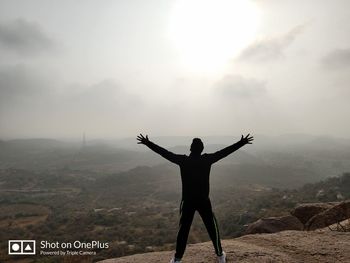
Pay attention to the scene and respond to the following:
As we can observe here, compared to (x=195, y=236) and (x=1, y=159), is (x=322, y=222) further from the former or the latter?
(x=1, y=159)

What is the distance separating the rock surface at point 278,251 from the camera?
685 cm

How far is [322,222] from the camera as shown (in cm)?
1380

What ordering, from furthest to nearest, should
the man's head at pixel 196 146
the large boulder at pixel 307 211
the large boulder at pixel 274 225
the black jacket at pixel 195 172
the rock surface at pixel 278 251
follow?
the large boulder at pixel 307 211 < the large boulder at pixel 274 225 < the rock surface at pixel 278 251 < the man's head at pixel 196 146 < the black jacket at pixel 195 172

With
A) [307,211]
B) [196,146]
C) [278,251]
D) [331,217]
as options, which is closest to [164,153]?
[196,146]

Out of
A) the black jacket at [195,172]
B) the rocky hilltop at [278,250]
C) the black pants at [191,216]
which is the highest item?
the black jacket at [195,172]

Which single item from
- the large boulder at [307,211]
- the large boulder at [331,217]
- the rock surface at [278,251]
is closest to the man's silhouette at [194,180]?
the rock surface at [278,251]

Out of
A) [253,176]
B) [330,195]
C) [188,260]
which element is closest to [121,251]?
[188,260]

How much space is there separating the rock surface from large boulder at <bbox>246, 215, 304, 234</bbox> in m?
4.92

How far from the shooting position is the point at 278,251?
7.48 meters

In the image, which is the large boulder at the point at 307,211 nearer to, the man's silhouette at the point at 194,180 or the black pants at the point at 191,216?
the black pants at the point at 191,216

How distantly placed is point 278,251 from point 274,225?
688 cm

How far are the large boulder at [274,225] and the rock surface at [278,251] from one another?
492cm

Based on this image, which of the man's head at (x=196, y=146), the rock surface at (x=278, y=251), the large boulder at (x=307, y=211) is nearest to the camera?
the man's head at (x=196, y=146)

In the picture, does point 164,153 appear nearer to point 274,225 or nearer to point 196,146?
point 196,146
